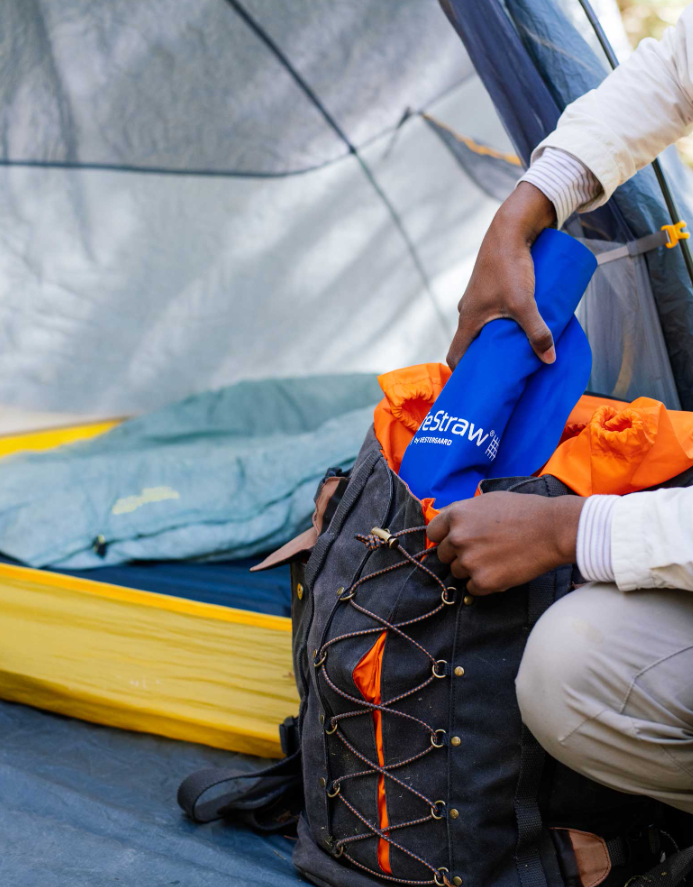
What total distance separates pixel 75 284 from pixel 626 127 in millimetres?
1518

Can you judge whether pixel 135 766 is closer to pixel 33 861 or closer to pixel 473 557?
pixel 33 861

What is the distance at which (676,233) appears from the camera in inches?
36.4

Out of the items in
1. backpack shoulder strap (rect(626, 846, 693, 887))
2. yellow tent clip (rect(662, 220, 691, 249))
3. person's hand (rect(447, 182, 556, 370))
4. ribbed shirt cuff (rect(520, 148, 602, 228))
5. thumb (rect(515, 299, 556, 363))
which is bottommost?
backpack shoulder strap (rect(626, 846, 693, 887))

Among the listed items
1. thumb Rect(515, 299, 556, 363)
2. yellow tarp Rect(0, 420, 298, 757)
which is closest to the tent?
yellow tarp Rect(0, 420, 298, 757)

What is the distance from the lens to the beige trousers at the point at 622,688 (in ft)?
1.82

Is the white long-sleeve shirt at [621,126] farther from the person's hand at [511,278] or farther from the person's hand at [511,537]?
the person's hand at [511,537]

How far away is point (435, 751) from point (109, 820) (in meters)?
0.39

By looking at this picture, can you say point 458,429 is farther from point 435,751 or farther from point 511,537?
point 435,751

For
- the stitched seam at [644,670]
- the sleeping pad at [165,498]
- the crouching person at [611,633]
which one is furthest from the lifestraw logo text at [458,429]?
the sleeping pad at [165,498]

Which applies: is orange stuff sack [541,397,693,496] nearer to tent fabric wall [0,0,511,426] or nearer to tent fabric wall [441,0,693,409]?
tent fabric wall [441,0,693,409]

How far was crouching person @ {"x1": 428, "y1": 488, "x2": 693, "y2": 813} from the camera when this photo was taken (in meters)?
0.55

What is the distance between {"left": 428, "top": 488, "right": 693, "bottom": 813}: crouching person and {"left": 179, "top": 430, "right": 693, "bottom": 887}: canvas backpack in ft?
0.17

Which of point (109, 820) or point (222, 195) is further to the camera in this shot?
point (222, 195)

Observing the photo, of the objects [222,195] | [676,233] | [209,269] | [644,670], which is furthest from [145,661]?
[222,195]
